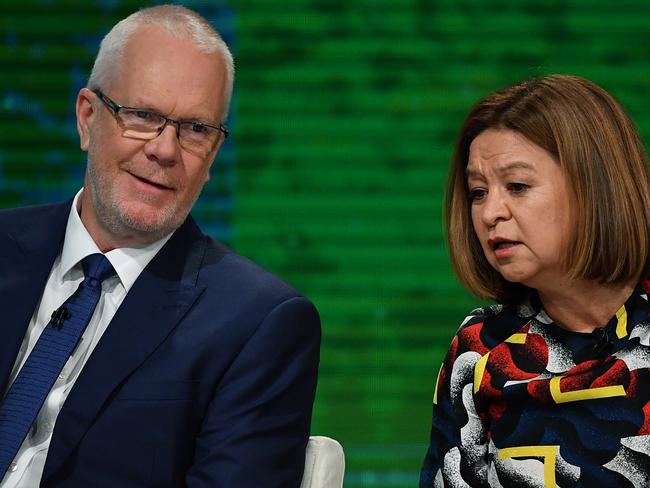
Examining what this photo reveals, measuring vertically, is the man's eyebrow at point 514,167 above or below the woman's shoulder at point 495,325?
above

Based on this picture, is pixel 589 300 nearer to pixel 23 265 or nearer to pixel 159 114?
pixel 159 114

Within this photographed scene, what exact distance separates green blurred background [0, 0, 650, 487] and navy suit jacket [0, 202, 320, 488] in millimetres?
1910

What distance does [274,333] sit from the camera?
250 centimetres

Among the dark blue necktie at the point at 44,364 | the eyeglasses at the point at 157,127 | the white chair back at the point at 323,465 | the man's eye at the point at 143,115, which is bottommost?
the white chair back at the point at 323,465

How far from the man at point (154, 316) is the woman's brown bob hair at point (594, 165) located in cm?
65

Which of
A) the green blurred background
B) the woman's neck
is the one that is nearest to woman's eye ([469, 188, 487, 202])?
the woman's neck

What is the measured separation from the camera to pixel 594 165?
2342mm

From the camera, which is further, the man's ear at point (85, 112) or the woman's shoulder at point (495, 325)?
the man's ear at point (85, 112)

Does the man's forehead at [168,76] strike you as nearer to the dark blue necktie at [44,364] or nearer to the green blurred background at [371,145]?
the dark blue necktie at [44,364]

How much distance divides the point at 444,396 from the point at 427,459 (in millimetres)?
158

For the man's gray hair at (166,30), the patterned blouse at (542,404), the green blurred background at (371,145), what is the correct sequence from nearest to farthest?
the patterned blouse at (542,404)
the man's gray hair at (166,30)
the green blurred background at (371,145)

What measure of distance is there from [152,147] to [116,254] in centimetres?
29

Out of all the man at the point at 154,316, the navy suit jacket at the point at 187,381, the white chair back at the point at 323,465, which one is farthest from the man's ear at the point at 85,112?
the white chair back at the point at 323,465

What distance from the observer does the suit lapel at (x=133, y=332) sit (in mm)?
2389
